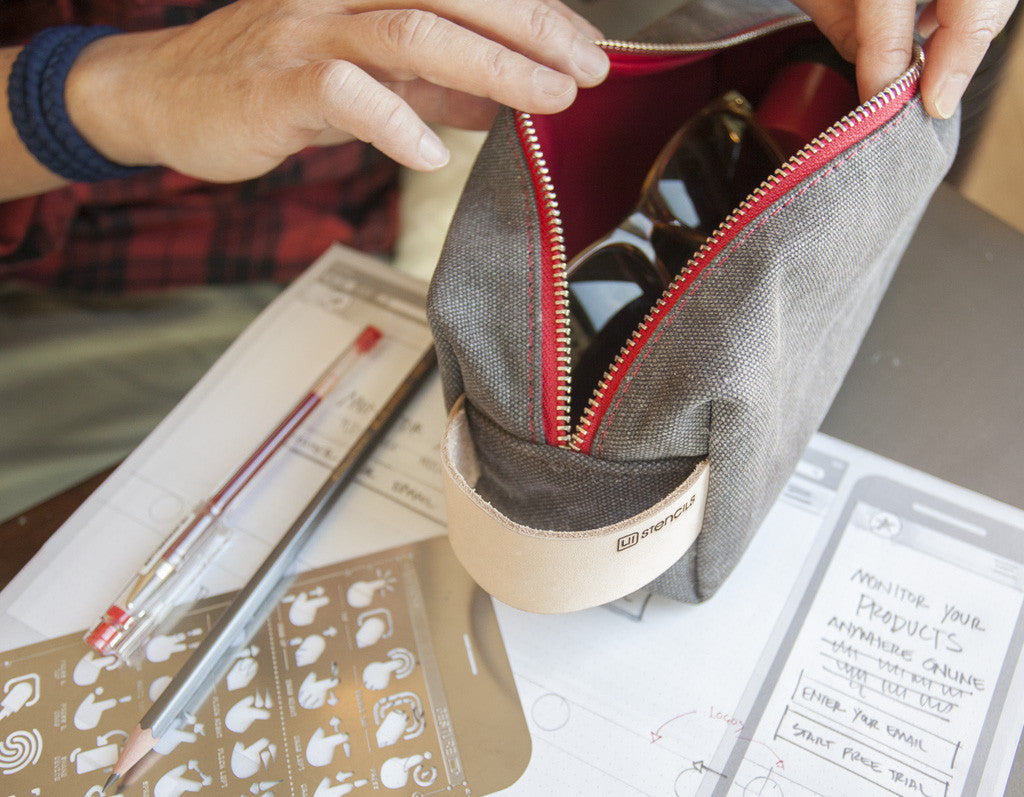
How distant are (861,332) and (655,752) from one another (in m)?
0.29

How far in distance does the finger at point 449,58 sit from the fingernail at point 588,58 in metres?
0.02

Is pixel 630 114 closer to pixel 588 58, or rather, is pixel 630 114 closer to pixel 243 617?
pixel 588 58

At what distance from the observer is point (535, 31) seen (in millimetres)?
427

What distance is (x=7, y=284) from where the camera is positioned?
0.62 meters

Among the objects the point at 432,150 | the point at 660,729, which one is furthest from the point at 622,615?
the point at 432,150

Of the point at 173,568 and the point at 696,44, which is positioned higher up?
the point at 696,44

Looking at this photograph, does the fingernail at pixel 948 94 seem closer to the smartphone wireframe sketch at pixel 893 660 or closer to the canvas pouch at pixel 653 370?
the canvas pouch at pixel 653 370

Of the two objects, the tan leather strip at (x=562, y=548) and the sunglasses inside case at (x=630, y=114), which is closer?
the tan leather strip at (x=562, y=548)

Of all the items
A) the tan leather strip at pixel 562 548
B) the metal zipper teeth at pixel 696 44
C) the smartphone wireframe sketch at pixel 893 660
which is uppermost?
the metal zipper teeth at pixel 696 44

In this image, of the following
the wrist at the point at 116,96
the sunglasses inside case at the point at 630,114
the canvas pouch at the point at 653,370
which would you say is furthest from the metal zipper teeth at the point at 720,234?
the wrist at the point at 116,96

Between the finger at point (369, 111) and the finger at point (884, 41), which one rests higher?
the finger at point (884, 41)

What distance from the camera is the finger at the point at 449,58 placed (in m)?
0.40

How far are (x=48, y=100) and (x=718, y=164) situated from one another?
436 mm

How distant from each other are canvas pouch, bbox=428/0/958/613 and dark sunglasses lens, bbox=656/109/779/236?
0.10 m
